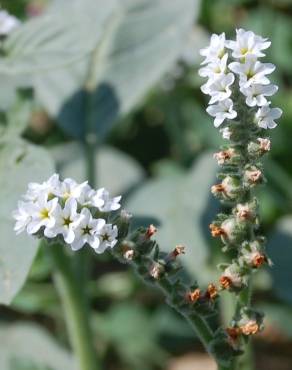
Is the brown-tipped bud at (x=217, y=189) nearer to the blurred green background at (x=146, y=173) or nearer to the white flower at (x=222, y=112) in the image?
the white flower at (x=222, y=112)

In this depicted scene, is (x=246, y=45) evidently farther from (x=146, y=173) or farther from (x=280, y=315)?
(x=146, y=173)

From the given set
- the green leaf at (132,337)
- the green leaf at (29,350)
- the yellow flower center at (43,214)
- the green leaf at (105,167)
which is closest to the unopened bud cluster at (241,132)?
the yellow flower center at (43,214)

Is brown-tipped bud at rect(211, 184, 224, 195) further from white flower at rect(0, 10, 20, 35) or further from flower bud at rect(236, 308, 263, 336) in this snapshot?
white flower at rect(0, 10, 20, 35)

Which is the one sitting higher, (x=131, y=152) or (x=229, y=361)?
(x=131, y=152)

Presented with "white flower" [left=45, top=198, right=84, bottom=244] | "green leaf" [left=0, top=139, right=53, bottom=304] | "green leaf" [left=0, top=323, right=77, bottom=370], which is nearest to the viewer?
"white flower" [left=45, top=198, right=84, bottom=244]

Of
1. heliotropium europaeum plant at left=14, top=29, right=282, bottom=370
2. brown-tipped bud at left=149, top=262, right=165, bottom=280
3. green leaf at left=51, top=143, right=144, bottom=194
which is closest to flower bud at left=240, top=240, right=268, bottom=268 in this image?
heliotropium europaeum plant at left=14, top=29, right=282, bottom=370

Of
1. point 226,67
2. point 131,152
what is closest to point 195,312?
point 226,67

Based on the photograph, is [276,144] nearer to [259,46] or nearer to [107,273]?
[107,273]

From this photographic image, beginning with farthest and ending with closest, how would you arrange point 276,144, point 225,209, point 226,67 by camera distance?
point 276,144, point 225,209, point 226,67
